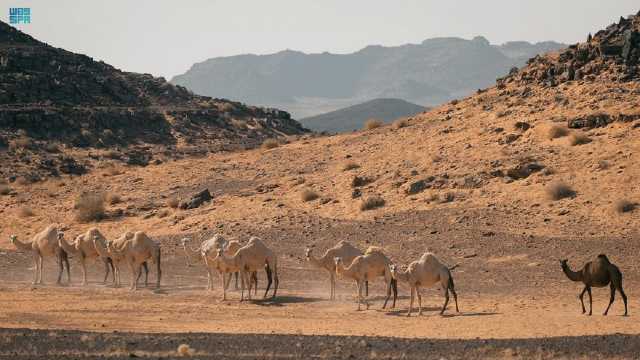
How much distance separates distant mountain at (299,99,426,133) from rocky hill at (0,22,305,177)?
87431mm

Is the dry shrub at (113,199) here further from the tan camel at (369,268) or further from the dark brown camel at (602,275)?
the dark brown camel at (602,275)

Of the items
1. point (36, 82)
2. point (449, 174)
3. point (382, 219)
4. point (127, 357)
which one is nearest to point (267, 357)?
point (127, 357)

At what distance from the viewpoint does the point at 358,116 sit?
18388 cm

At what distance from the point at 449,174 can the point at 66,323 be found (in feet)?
70.7

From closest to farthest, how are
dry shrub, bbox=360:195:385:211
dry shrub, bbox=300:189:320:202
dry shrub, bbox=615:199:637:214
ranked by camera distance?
dry shrub, bbox=615:199:637:214, dry shrub, bbox=360:195:385:211, dry shrub, bbox=300:189:320:202

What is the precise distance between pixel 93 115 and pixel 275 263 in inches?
1781

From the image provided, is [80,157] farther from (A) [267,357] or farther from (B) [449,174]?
(A) [267,357]

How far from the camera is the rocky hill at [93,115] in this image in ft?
195

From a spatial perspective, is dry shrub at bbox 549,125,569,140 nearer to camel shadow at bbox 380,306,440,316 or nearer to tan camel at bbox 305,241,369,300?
tan camel at bbox 305,241,369,300

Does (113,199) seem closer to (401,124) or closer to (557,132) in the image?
(401,124)

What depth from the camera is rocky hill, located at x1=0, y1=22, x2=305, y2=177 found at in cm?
5941

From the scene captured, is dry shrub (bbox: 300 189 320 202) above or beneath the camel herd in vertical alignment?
above

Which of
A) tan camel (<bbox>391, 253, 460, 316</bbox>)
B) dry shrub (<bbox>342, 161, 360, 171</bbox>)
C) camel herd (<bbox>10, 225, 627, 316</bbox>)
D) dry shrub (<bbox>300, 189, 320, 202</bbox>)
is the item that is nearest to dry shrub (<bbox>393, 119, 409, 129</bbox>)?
dry shrub (<bbox>342, 161, 360, 171</bbox>)

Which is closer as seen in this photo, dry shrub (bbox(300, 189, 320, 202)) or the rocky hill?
dry shrub (bbox(300, 189, 320, 202))
